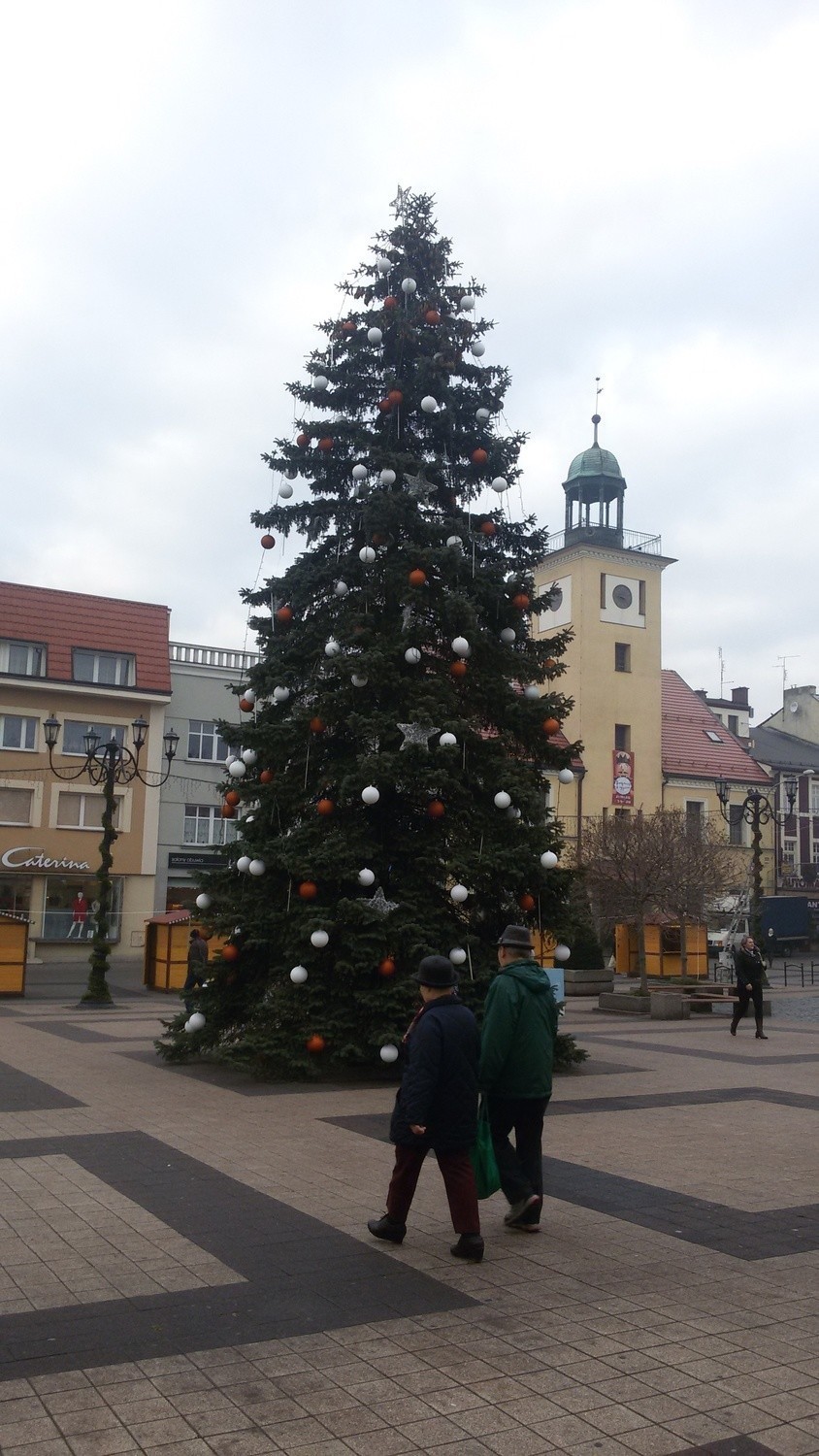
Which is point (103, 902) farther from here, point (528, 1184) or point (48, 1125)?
point (528, 1184)

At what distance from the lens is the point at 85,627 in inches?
1714

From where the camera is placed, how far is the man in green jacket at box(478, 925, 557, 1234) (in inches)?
278

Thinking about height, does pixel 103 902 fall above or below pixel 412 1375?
above

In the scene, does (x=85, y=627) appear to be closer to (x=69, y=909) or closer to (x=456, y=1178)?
(x=69, y=909)

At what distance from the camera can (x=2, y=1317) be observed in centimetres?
558

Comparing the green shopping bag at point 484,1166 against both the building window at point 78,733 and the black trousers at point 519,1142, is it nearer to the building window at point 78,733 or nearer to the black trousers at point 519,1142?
the black trousers at point 519,1142

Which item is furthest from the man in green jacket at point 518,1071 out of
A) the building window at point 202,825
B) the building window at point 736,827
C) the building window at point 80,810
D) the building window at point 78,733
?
the building window at point 736,827

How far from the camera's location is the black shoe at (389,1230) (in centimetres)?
683

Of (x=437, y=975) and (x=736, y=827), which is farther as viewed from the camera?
(x=736, y=827)

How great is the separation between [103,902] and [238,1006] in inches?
486

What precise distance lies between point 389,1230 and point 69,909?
120 ft

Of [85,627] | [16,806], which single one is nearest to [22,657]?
[85,627]

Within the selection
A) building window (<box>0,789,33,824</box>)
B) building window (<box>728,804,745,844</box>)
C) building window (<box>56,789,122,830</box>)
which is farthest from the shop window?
building window (<box>728,804,745,844</box>)

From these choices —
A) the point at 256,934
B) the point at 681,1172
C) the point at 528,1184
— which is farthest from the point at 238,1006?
the point at 528,1184
